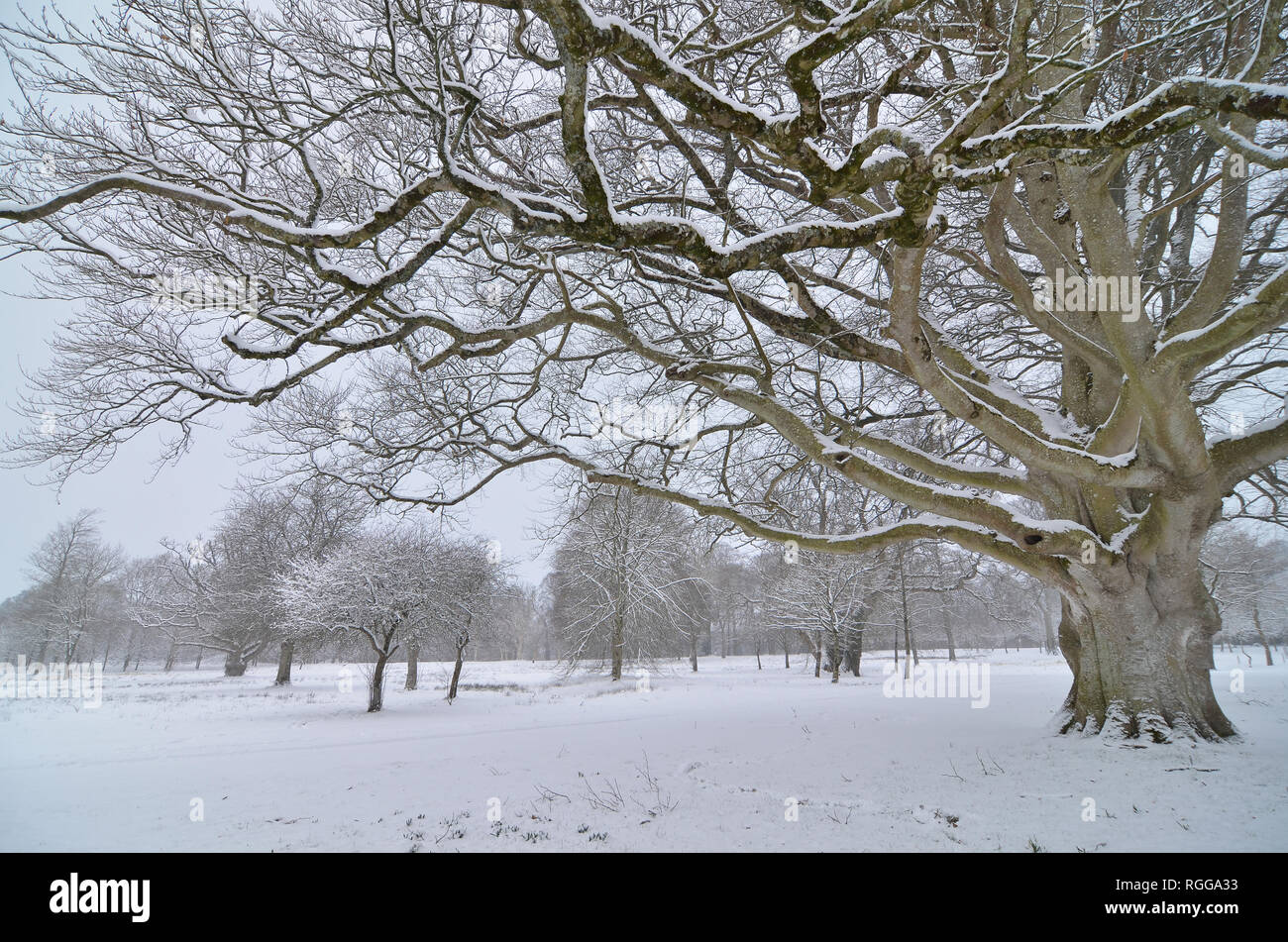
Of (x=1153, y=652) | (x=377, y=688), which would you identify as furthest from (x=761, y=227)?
(x=377, y=688)

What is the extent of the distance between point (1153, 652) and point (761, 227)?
7.10m

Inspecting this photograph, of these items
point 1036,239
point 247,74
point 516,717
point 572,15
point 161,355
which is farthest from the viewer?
point 516,717

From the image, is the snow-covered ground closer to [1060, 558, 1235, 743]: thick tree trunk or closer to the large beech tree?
[1060, 558, 1235, 743]: thick tree trunk

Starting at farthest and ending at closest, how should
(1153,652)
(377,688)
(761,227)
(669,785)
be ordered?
(377,688), (761,227), (1153,652), (669,785)

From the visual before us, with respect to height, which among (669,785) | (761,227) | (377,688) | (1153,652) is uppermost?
(761,227)

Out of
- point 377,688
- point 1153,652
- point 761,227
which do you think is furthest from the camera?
point 377,688

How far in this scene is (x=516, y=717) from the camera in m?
13.5

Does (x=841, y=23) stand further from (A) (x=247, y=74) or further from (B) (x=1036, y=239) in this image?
(A) (x=247, y=74)

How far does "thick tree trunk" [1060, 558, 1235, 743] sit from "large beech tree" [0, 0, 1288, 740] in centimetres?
3

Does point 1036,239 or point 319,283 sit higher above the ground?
point 1036,239

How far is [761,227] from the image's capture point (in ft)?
25.6

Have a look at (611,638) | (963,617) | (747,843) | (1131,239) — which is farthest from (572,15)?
(963,617)

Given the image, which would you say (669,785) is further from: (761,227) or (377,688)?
(377,688)

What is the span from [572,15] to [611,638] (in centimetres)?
2362
